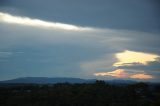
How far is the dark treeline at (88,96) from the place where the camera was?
1698 inches

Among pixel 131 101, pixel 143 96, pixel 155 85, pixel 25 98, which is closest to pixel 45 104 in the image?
pixel 25 98

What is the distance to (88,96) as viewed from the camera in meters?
47.3

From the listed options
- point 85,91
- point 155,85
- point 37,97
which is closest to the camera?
point 37,97

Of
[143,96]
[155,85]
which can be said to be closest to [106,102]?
[143,96]

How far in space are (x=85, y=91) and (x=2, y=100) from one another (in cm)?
1223

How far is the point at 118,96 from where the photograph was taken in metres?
46.8

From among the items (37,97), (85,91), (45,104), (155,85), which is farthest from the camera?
(155,85)

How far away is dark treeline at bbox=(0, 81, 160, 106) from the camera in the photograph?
43125mm

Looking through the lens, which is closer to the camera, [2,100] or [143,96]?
[2,100]

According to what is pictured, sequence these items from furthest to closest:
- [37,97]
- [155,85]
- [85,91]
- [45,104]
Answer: [155,85] → [85,91] → [37,97] → [45,104]

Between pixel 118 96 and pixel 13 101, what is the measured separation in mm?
13741

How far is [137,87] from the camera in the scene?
52.2 meters

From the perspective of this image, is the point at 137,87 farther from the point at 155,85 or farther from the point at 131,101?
the point at 131,101

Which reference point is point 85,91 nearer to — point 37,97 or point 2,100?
point 37,97
